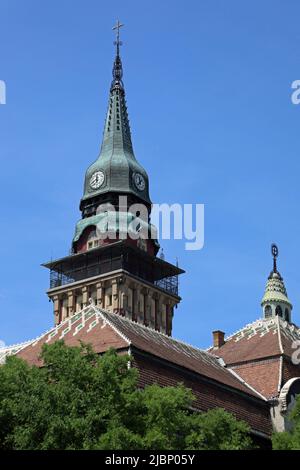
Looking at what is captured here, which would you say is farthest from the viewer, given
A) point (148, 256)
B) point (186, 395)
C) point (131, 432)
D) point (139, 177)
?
point (139, 177)

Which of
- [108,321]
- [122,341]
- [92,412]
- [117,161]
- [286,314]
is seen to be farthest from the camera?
[117,161]

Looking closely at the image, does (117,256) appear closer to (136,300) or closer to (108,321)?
(136,300)

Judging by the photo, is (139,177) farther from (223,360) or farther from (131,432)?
(131,432)

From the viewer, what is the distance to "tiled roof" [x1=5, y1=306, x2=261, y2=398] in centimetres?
7869

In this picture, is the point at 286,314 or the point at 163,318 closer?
the point at 286,314

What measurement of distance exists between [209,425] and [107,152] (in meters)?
81.3

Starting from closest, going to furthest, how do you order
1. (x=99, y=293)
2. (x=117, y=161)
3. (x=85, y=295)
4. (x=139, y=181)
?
(x=99, y=293) → (x=85, y=295) → (x=117, y=161) → (x=139, y=181)

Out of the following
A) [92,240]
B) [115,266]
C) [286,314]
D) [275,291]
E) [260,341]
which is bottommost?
[260,341]

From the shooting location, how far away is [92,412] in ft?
194

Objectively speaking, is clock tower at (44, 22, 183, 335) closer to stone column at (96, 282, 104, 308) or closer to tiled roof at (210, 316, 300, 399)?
stone column at (96, 282, 104, 308)

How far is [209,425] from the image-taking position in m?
62.2

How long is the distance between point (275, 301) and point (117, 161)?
3767cm

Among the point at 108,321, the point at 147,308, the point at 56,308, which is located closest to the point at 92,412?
the point at 108,321
